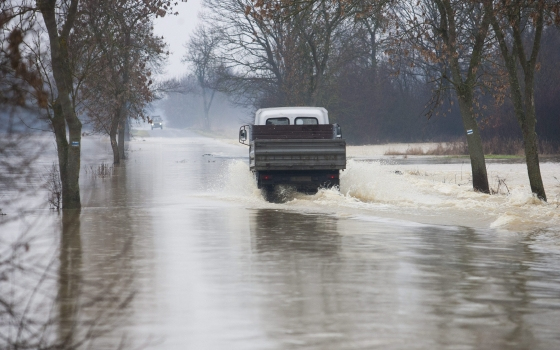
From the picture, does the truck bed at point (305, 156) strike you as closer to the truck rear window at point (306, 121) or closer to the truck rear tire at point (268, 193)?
the truck rear tire at point (268, 193)

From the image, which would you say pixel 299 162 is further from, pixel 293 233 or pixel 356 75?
pixel 356 75

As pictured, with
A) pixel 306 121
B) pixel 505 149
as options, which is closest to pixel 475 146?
pixel 306 121

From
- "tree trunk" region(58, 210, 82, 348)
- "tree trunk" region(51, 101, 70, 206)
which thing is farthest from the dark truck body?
"tree trunk" region(58, 210, 82, 348)

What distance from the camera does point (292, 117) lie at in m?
23.7

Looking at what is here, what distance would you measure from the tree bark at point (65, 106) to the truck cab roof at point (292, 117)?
657cm

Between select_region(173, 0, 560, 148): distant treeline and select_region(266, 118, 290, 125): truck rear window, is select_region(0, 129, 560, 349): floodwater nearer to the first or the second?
select_region(266, 118, 290, 125): truck rear window

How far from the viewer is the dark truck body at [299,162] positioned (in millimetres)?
19891

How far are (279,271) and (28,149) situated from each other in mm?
4949

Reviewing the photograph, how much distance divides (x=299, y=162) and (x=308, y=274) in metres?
9.91

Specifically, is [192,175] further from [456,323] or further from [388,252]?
[456,323]

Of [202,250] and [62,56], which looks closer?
[202,250]

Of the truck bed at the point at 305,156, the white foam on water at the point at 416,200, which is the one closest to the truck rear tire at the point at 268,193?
the white foam on water at the point at 416,200

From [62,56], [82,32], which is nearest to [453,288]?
[62,56]

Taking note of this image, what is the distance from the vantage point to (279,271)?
10.4 metres
